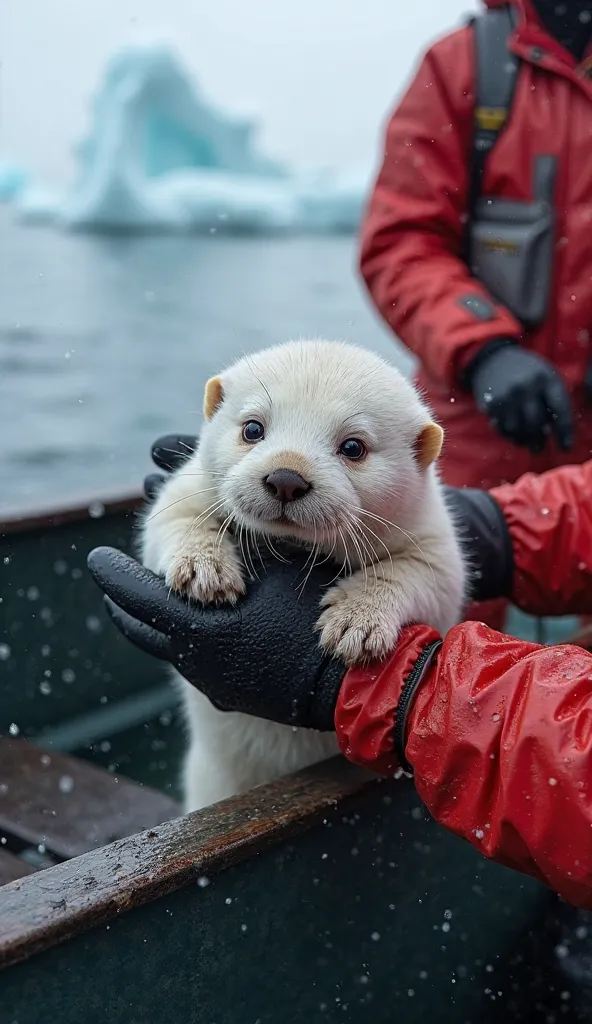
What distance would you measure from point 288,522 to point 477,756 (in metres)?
0.46

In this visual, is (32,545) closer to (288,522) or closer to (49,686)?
(49,686)

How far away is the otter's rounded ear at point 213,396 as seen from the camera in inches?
70.5

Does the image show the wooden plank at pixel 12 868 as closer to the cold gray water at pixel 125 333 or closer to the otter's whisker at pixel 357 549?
the otter's whisker at pixel 357 549

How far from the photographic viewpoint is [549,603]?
7.45 feet

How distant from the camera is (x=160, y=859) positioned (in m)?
1.38

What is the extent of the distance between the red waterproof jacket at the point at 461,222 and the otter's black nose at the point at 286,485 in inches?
53.3

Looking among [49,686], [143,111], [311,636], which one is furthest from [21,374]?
[311,636]

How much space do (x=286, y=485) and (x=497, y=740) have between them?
49 centimetres

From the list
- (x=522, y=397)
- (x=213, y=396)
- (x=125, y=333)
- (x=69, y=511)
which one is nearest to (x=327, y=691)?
(x=213, y=396)

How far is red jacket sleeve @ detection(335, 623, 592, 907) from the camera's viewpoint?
133 cm

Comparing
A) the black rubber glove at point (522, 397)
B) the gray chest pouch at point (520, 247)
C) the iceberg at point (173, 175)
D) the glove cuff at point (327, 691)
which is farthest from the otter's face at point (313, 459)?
the iceberg at point (173, 175)

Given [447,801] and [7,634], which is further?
[7,634]

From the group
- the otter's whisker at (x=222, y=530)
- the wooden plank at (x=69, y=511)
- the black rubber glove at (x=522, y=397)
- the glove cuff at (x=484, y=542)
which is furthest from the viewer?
the wooden plank at (x=69, y=511)

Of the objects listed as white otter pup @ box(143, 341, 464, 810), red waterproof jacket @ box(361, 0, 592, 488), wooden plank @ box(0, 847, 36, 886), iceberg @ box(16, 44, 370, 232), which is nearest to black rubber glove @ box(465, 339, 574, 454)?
red waterproof jacket @ box(361, 0, 592, 488)
